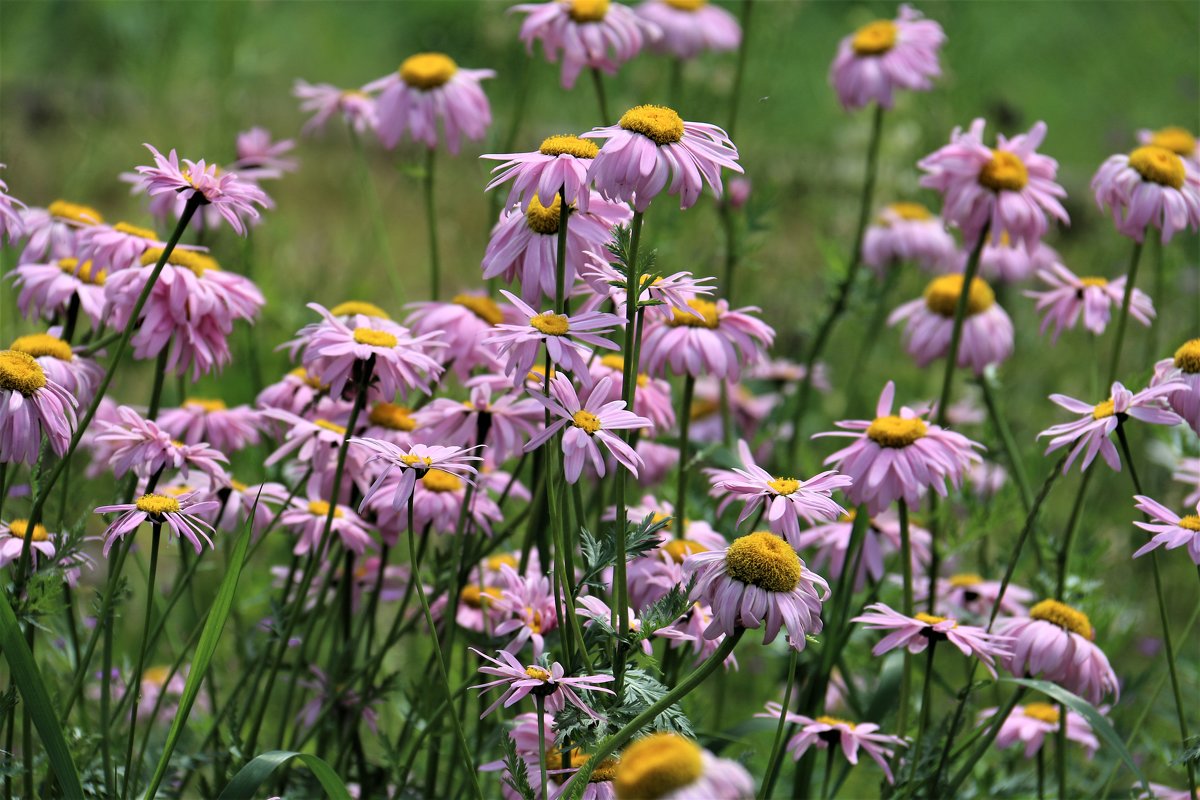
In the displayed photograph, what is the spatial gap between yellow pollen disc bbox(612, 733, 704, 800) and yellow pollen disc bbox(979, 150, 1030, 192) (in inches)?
52.7

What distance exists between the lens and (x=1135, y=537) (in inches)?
91.0

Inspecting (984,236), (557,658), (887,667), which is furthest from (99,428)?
(984,236)

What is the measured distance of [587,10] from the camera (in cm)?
204

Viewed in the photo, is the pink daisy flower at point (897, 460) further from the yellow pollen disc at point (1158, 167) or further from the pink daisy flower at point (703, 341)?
the yellow pollen disc at point (1158, 167)

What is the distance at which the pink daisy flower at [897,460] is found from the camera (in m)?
1.51

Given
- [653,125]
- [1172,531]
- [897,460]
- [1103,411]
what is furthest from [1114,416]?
[653,125]

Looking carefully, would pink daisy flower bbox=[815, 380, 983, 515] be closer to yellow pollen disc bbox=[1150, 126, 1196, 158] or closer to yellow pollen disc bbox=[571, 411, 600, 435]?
yellow pollen disc bbox=[571, 411, 600, 435]

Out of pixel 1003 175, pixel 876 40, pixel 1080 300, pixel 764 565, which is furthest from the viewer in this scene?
pixel 876 40

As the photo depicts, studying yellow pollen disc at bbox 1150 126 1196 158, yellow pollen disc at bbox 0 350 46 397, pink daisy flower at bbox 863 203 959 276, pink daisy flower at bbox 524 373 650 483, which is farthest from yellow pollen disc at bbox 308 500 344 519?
pink daisy flower at bbox 863 203 959 276

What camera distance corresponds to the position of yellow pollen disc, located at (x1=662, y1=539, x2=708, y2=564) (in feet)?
5.30

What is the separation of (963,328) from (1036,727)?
652mm

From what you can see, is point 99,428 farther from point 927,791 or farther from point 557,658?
point 927,791

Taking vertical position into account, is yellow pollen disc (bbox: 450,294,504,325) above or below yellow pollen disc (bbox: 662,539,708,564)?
above

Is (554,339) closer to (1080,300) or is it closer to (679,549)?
(679,549)
